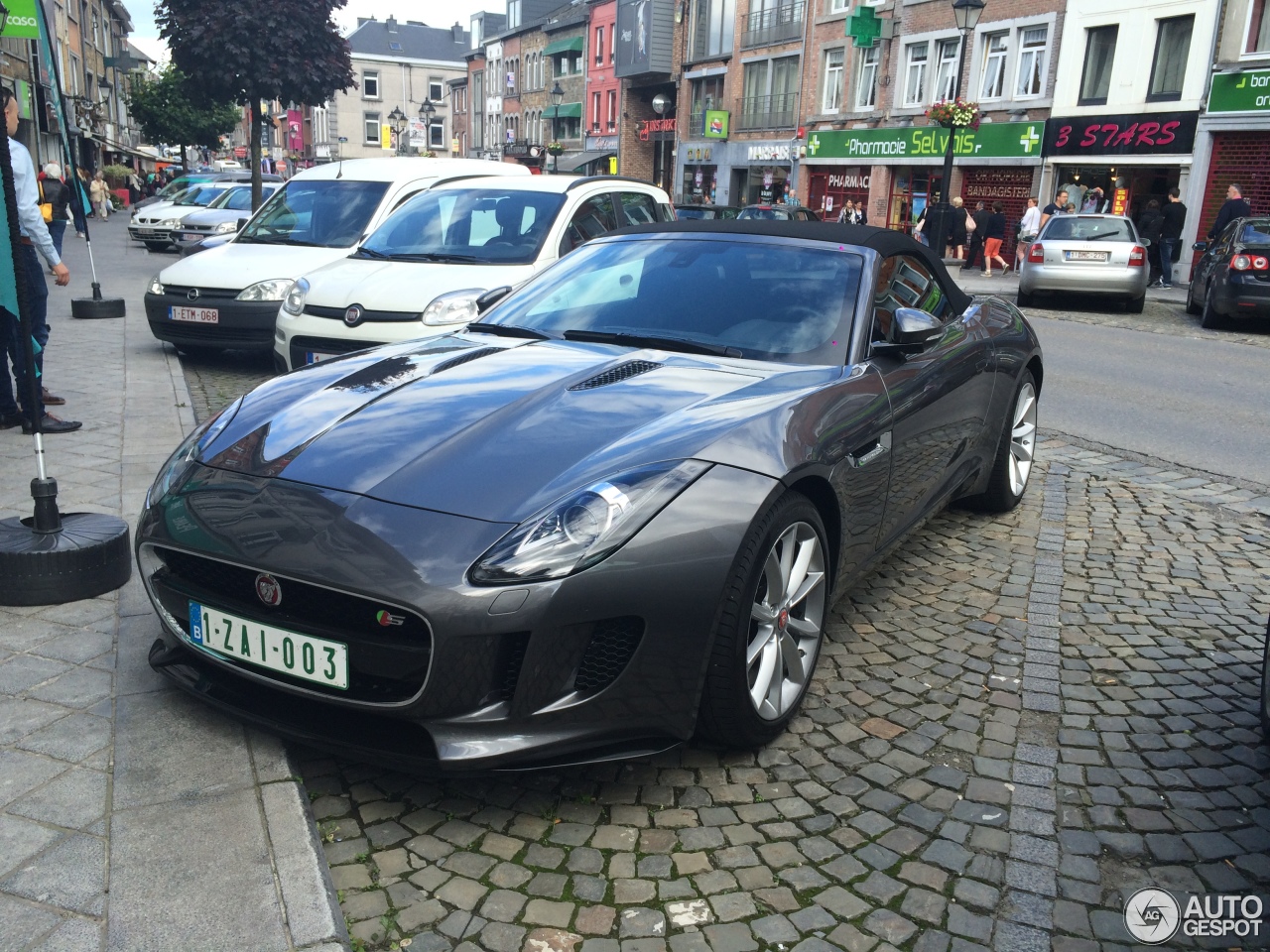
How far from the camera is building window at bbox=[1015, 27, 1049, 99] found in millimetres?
29891

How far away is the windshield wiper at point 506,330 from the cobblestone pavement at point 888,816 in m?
1.57

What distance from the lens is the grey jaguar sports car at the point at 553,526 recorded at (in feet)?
8.54

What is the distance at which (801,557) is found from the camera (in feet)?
10.6

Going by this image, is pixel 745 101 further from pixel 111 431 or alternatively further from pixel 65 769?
pixel 65 769

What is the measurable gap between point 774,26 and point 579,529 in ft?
144

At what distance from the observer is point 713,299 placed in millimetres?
4066

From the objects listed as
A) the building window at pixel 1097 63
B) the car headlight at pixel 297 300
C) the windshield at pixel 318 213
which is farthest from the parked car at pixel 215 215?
the building window at pixel 1097 63

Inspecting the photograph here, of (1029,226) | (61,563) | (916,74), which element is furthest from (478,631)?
(916,74)

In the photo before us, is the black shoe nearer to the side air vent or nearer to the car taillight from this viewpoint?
the side air vent

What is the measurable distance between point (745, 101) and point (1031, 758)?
147 feet

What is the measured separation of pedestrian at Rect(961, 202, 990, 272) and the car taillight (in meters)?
12.6

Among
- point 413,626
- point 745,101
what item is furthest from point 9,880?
point 745,101

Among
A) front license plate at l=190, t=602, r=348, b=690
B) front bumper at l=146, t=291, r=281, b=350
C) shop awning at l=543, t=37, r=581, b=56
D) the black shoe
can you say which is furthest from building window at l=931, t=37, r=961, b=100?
front license plate at l=190, t=602, r=348, b=690

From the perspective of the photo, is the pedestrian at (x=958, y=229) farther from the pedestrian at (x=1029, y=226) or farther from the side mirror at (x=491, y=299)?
the side mirror at (x=491, y=299)
